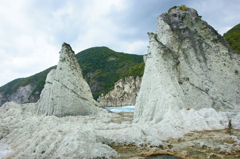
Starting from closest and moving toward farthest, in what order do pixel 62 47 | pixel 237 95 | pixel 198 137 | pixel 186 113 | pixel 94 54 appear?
pixel 198 137 → pixel 186 113 → pixel 237 95 → pixel 62 47 → pixel 94 54

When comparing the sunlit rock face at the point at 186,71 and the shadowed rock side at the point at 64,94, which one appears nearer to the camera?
the sunlit rock face at the point at 186,71

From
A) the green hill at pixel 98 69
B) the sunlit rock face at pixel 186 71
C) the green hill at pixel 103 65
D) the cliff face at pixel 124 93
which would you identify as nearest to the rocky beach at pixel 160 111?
the sunlit rock face at pixel 186 71

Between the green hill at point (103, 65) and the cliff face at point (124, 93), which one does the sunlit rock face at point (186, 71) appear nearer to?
the cliff face at point (124, 93)

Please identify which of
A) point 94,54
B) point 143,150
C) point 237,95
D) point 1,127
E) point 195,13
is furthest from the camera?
point 94,54

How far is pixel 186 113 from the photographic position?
26.6 feet

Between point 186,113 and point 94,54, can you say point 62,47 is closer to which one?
point 186,113

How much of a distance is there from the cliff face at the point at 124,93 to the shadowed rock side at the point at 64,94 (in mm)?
33539

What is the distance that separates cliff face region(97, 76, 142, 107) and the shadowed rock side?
3354 cm

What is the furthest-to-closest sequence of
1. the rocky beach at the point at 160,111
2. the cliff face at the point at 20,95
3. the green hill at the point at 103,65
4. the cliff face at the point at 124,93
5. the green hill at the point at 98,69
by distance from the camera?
the green hill at the point at 103,65, the green hill at the point at 98,69, the cliff face at the point at 20,95, the cliff face at the point at 124,93, the rocky beach at the point at 160,111

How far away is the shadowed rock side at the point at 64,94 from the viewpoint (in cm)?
1489

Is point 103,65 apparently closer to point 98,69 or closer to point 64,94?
point 98,69

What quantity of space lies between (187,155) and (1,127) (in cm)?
822

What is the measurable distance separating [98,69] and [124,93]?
42.9 metres

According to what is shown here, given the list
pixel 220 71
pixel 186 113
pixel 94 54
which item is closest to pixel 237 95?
pixel 220 71
